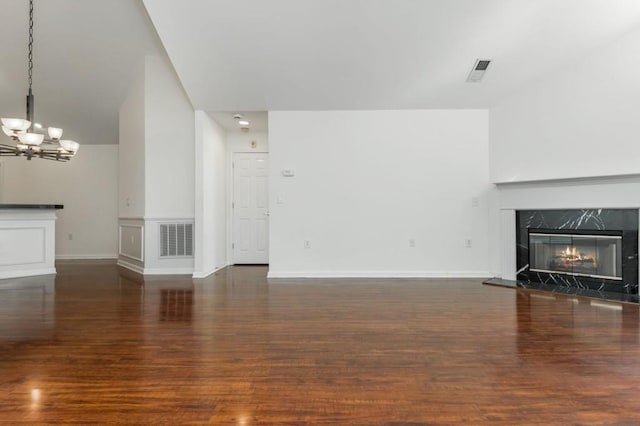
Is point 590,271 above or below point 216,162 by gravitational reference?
below

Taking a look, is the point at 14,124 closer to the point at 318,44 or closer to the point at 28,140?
the point at 28,140

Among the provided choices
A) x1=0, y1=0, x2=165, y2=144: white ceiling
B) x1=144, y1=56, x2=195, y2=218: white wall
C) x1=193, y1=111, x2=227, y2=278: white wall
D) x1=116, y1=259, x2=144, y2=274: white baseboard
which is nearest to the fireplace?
x1=193, y1=111, x2=227, y2=278: white wall

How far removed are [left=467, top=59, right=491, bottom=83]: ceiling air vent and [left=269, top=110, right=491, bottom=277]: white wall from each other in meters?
0.69

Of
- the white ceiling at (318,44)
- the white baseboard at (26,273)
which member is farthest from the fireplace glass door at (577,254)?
the white baseboard at (26,273)

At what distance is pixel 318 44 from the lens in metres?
4.16

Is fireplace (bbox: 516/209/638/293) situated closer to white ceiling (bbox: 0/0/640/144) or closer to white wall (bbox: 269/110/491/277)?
white wall (bbox: 269/110/491/277)

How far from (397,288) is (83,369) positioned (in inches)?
130

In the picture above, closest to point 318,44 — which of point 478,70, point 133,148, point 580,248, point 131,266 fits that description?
point 478,70

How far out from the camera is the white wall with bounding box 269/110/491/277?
209 inches

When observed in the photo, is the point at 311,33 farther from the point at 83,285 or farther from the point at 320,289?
the point at 83,285

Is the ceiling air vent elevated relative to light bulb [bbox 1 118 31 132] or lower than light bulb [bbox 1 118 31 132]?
elevated

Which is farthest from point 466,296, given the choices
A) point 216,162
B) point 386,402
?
point 216,162

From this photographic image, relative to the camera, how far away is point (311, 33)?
402 cm

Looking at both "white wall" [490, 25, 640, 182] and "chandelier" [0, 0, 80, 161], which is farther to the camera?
"chandelier" [0, 0, 80, 161]
